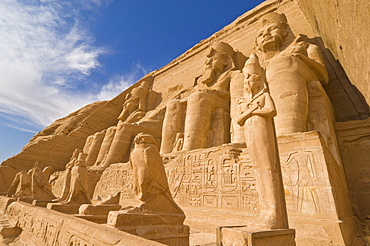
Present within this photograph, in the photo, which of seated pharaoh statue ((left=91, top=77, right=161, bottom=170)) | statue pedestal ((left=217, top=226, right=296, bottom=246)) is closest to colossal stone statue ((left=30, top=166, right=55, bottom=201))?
seated pharaoh statue ((left=91, top=77, right=161, bottom=170))

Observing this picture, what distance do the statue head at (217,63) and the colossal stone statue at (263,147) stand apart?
16.6ft

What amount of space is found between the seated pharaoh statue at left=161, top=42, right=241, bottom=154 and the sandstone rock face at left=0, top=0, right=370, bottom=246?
28mm

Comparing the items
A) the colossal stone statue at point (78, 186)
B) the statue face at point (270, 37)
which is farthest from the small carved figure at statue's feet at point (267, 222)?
the statue face at point (270, 37)

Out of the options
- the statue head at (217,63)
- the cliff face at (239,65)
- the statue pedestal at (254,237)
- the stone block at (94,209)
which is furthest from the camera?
the statue head at (217,63)

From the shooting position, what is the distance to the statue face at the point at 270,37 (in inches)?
232

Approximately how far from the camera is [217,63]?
7.64 m

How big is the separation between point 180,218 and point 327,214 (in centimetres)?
166

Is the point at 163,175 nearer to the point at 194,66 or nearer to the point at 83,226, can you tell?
the point at 83,226

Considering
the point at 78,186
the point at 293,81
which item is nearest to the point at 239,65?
the point at 293,81

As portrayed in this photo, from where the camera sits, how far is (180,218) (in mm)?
2623

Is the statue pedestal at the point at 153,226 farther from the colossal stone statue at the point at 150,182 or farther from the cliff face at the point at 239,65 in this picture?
the cliff face at the point at 239,65

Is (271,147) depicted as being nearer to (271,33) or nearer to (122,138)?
(271,33)

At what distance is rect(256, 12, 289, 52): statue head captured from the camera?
5910 millimetres

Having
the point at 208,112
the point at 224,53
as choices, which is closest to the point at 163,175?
the point at 208,112
